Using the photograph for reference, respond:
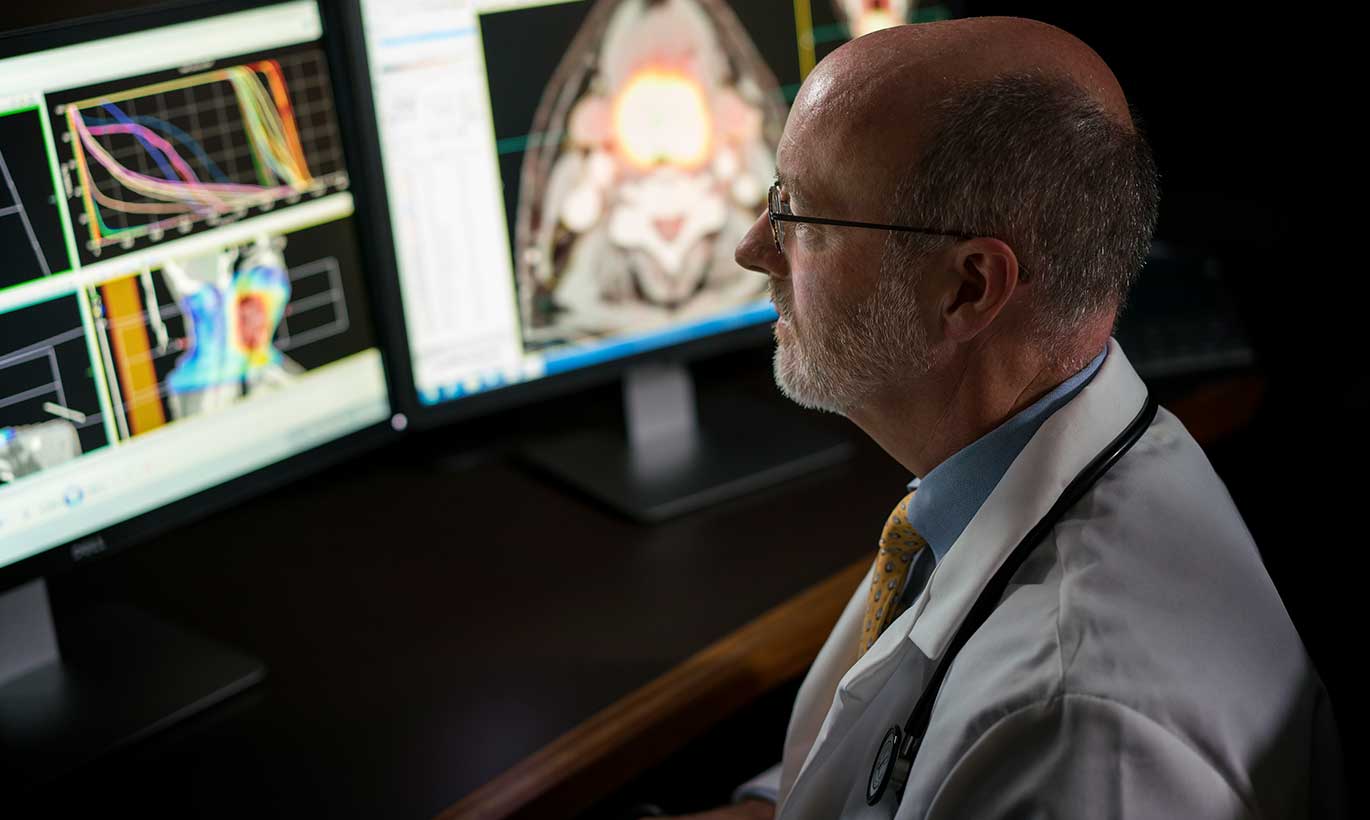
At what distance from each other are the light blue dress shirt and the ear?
0.07 metres

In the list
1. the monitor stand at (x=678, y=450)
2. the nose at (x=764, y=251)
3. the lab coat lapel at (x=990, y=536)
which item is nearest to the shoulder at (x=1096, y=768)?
the lab coat lapel at (x=990, y=536)

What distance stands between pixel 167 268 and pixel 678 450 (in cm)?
61

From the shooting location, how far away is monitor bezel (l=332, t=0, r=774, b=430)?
133 centimetres

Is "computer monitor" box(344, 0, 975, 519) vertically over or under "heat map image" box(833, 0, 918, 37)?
under

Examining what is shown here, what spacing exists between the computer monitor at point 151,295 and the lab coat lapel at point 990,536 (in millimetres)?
545

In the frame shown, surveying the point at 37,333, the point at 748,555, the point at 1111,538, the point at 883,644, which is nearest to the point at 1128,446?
the point at 1111,538

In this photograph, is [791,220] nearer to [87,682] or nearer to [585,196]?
[585,196]

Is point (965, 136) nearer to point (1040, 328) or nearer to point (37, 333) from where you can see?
point (1040, 328)

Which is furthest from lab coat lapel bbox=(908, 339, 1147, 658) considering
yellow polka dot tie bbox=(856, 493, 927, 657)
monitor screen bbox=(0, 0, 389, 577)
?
monitor screen bbox=(0, 0, 389, 577)

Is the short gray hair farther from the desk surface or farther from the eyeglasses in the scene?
the desk surface

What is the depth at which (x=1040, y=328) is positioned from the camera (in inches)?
39.1

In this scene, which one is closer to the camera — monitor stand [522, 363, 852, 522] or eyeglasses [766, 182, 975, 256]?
eyeglasses [766, 182, 975, 256]

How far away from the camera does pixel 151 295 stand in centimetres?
121

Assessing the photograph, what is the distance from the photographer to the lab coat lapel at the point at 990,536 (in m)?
0.94
